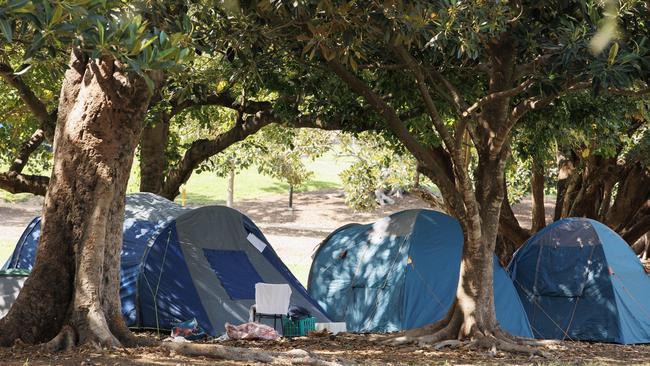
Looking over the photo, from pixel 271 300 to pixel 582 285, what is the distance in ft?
17.3

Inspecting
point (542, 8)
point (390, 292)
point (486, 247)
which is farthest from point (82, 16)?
point (390, 292)

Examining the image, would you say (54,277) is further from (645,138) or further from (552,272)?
(645,138)

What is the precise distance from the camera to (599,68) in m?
8.70

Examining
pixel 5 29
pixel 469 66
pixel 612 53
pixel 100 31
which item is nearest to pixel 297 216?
pixel 469 66

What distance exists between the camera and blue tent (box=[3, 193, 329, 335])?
12727 millimetres

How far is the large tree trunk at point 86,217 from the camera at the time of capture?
355 inches

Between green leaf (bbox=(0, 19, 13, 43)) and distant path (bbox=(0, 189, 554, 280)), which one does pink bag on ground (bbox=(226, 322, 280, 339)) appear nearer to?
green leaf (bbox=(0, 19, 13, 43))

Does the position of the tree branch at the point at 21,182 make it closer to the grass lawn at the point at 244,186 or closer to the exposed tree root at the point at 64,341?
the exposed tree root at the point at 64,341

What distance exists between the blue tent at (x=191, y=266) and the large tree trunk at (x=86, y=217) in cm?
328

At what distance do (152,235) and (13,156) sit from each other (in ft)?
20.6

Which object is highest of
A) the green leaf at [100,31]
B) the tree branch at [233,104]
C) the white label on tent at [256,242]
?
the tree branch at [233,104]

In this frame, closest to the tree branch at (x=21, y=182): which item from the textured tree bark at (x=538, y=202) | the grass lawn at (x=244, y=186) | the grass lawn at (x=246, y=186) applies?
the textured tree bark at (x=538, y=202)

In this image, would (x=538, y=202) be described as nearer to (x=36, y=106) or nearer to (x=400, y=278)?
(x=400, y=278)

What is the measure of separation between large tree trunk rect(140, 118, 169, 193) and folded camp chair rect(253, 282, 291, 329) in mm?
5693
